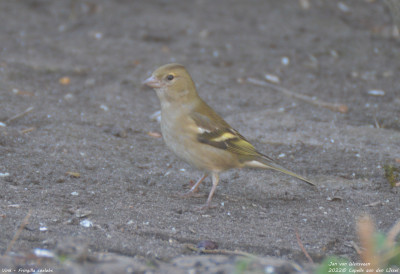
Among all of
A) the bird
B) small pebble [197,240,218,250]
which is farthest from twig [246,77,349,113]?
small pebble [197,240,218,250]

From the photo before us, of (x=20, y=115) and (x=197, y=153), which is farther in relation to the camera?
(x=20, y=115)

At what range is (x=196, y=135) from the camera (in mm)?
4812

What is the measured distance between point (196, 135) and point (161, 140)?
4.61 feet

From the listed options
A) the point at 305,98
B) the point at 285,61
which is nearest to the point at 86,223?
the point at 305,98

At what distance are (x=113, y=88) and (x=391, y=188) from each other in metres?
3.99

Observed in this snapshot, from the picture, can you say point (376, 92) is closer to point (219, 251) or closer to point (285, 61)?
point (285, 61)

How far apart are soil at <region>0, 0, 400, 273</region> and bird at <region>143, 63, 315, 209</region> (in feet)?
1.07

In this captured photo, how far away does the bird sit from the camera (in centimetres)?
480

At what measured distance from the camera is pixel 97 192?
470 cm

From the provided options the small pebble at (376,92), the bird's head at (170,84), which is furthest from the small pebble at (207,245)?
the small pebble at (376,92)

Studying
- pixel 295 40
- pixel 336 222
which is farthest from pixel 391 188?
pixel 295 40

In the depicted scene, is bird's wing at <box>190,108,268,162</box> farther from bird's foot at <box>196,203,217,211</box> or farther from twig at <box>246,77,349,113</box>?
twig at <box>246,77,349,113</box>

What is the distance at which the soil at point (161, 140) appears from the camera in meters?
3.97

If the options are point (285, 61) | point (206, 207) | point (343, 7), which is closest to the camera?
point (206, 207)
